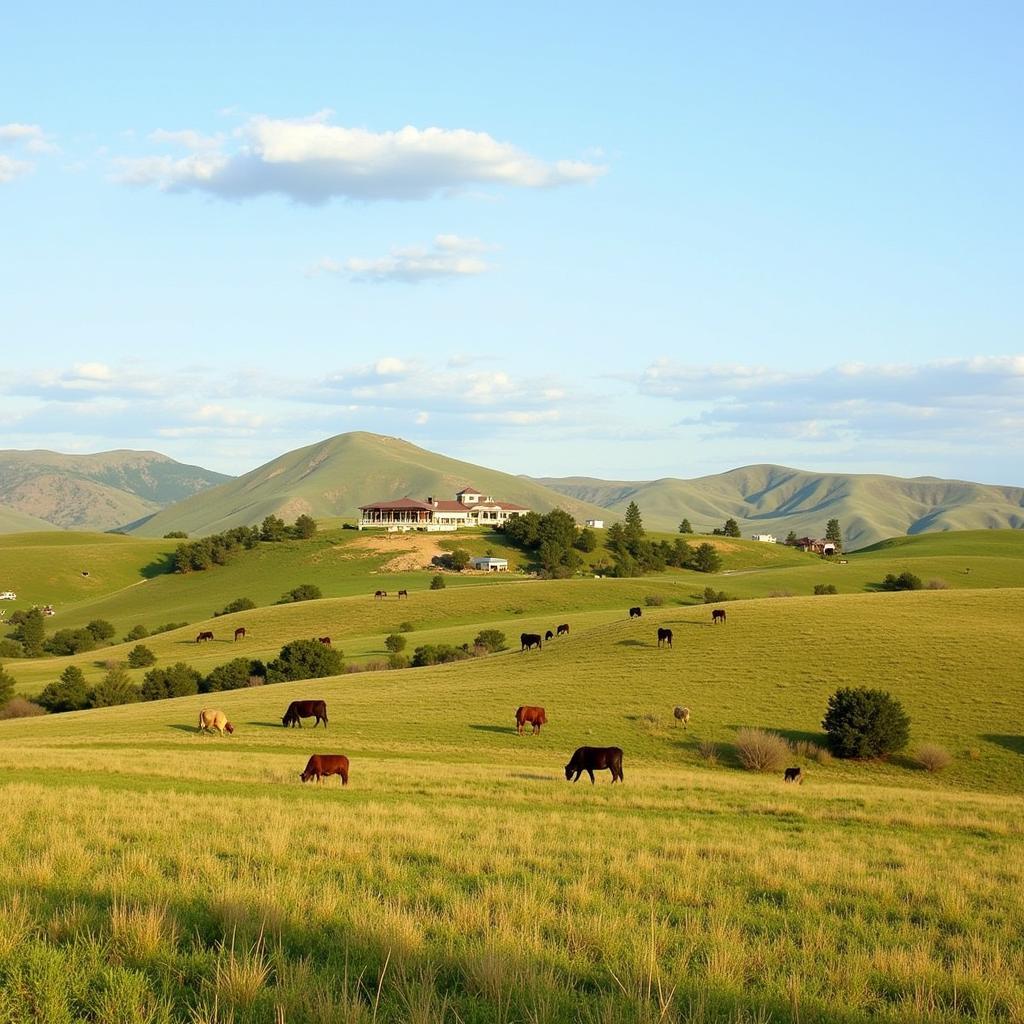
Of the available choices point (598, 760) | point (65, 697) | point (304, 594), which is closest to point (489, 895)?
point (598, 760)

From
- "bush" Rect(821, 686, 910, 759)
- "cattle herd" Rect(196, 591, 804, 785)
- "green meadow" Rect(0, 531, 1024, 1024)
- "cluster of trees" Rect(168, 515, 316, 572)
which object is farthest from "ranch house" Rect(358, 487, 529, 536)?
"bush" Rect(821, 686, 910, 759)

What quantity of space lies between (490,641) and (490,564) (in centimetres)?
6737

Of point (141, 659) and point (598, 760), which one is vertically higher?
point (598, 760)

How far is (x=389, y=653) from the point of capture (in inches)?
3004

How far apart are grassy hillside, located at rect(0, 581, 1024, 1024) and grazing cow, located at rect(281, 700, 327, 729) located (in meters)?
8.50

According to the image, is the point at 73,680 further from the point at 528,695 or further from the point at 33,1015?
the point at 33,1015

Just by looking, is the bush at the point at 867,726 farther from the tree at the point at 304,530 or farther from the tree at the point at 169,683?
the tree at the point at 304,530

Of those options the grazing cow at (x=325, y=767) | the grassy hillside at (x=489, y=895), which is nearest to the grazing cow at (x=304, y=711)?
the grassy hillside at (x=489, y=895)

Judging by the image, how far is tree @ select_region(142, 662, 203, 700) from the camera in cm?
6494

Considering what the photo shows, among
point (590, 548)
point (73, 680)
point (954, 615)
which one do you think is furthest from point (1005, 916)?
point (590, 548)

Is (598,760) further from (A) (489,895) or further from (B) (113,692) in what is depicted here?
(B) (113,692)

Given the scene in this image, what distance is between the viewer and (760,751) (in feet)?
128

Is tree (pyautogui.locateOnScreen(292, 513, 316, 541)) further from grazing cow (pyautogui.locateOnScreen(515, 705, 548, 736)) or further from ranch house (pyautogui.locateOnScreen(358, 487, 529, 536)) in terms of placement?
grazing cow (pyautogui.locateOnScreen(515, 705, 548, 736))

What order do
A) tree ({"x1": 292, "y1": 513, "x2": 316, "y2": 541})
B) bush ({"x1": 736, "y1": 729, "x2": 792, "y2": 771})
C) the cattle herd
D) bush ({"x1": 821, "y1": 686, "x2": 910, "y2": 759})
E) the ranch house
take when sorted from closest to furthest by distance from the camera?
the cattle herd < bush ({"x1": 736, "y1": 729, "x2": 792, "y2": 771}) < bush ({"x1": 821, "y1": 686, "x2": 910, "y2": 759}) < tree ({"x1": 292, "y1": 513, "x2": 316, "y2": 541}) < the ranch house
